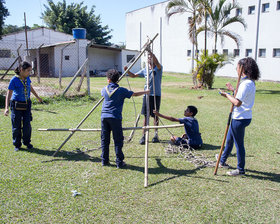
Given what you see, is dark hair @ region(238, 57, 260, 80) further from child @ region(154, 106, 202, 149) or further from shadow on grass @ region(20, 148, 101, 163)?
shadow on grass @ region(20, 148, 101, 163)

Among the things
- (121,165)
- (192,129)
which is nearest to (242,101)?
(192,129)

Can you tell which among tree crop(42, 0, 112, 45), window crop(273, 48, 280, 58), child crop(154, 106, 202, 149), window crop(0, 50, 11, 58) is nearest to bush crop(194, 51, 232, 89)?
window crop(273, 48, 280, 58)

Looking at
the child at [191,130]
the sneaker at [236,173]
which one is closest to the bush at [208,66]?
the child at [191,130]

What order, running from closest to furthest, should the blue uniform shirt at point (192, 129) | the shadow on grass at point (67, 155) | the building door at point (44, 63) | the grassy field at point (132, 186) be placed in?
the grassy field at point (132, 186)
the shadow on grass at point (67, 155)
the blue uniform shirt at point (192, 129)
the building door at point (44, 63)

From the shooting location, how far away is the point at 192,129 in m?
5.20

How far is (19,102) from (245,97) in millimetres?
4090

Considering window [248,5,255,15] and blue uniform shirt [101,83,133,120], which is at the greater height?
window [248,5,255,15]

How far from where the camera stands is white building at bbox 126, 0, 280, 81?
20766 mm

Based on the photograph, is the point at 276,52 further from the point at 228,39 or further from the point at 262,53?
the point at 228,39

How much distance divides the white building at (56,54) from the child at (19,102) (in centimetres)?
1899

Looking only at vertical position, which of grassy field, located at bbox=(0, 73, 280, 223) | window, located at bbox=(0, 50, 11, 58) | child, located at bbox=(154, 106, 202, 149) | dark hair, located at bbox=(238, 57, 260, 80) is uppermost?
window, located at bbox=(0, 50, 11, 58)

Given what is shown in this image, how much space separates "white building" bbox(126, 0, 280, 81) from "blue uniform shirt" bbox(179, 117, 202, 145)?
1423cm

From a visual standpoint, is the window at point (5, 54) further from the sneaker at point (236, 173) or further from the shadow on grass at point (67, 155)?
the sneaker at point (236, 173)

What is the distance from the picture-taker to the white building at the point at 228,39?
20.8m
